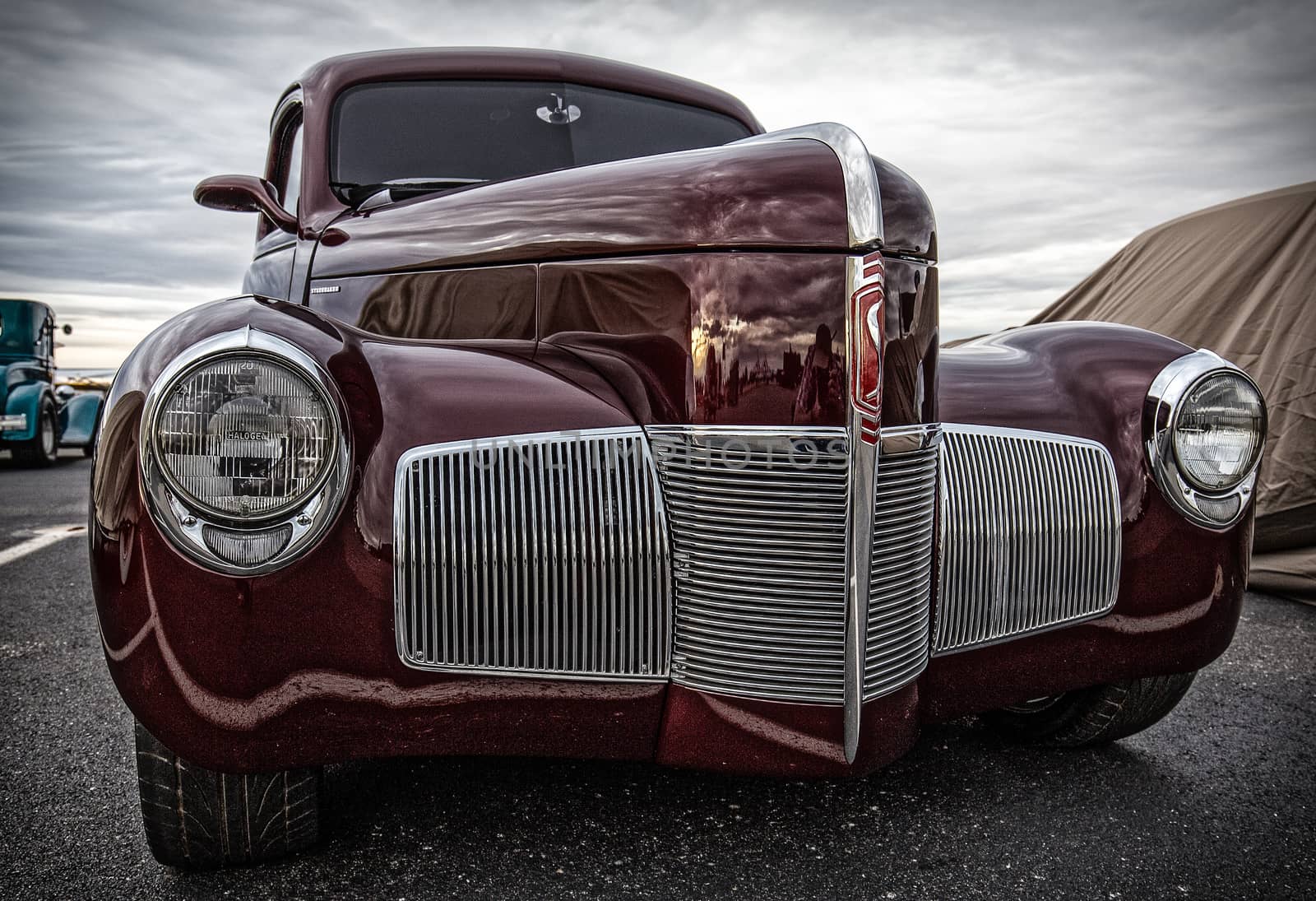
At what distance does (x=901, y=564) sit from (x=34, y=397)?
10435mm

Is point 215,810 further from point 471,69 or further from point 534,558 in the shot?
point 471,69

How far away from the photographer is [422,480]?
58.6 inches

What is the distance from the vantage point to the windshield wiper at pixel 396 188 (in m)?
2.44

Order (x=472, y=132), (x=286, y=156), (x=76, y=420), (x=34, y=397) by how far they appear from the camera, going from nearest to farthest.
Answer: (x=472, y=132) → (x=286, y=156) → (x=34, y=397) → (x=76, y=420)

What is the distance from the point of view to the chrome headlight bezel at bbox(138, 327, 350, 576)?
1.41 metres

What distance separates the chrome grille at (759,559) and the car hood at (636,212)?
36 cm

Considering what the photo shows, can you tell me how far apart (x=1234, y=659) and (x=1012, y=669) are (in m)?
1.80

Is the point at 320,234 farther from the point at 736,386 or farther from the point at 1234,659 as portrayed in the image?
the point at 1234,659

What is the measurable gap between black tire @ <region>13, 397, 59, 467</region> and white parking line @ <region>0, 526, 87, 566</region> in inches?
191

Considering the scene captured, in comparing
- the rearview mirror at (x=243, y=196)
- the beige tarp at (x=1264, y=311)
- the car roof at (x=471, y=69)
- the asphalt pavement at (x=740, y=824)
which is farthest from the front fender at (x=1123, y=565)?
the beige tarp at (x=1264, y=311)

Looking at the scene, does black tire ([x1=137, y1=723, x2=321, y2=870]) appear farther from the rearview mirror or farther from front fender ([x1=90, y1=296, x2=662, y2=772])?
the rearview mirror

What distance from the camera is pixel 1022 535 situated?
6.07ft

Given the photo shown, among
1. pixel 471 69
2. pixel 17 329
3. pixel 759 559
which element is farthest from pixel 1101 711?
pixel 17 329

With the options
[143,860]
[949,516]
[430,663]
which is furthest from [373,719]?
[949,516]
